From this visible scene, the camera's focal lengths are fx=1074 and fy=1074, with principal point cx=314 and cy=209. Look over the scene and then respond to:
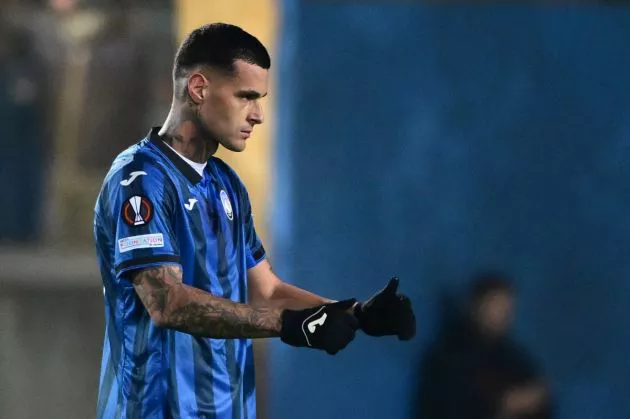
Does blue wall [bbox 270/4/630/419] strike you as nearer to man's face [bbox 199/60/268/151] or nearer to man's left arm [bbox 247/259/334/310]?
man's left arm [bbox 247/259/334/310]

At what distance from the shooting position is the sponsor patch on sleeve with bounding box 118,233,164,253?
224 cm

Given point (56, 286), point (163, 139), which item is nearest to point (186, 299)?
point (163, 139)

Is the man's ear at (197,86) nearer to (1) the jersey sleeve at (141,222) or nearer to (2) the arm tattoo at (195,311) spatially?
(1) the jersey sleeve at (141,222)

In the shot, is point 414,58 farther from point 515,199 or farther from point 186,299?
point 186,299

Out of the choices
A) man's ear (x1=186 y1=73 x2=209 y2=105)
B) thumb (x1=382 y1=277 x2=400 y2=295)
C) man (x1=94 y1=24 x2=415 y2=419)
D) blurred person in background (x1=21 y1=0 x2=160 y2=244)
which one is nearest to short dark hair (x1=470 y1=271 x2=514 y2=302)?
blurred person in background (x1=21 y1=0 x2=160 y2=244)

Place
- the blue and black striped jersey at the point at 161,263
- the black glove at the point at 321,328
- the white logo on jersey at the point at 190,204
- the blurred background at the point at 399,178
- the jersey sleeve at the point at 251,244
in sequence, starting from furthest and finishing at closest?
the blurred background at the point at 399,178 → the jersey sleeve at the point at 251,244 → the white logo on jersey at the point at 190,204 → the blue and black striped jersey at the point at 161,263 → the black glove at the point at 321,328

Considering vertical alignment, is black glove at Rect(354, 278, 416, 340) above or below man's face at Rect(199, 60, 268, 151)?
below

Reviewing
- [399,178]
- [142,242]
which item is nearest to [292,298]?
[142,242]

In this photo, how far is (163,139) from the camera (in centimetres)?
247

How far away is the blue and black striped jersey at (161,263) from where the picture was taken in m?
2.28

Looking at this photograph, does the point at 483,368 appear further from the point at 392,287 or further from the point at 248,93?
the point at 248,93

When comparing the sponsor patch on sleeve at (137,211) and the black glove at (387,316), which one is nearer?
the sponsor patch on sleeve at (137,211)

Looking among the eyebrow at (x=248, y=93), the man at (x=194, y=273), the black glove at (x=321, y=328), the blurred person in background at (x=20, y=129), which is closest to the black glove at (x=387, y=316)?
the man at (x=194, y=273)

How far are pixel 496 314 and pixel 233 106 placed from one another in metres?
1.93
